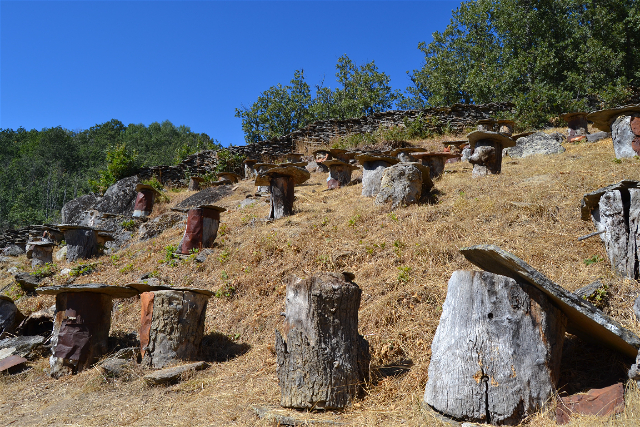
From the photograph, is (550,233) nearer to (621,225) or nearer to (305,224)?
(621,225)

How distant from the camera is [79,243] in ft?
35.4

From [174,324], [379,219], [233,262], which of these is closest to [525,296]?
[174,324]

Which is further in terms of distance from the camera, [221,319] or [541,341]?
[221,319]

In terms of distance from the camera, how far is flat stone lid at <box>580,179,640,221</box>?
14.4ft

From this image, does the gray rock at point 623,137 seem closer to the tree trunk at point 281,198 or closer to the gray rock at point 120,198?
the tree trunk at point 281,198

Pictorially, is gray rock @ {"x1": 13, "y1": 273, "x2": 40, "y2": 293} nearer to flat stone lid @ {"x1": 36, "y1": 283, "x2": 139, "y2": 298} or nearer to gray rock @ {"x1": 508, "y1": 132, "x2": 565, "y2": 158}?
flat stone lid @ {"x1": 36, "y1": 283, "x2": 139, "y2": 298}

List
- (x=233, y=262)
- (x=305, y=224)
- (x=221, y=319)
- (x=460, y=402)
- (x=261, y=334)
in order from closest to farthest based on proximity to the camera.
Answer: (x=460, y=402)
(x=261, y=334)
(x=221, y=319)
(x=233, y=262)
(x=305, y=224)

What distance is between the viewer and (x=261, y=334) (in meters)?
5.71

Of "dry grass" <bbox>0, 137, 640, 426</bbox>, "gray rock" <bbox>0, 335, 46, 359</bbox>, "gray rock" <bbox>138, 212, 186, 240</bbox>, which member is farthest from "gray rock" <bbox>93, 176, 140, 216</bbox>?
"gray rock" <bbox>0, 335, 46, 359</bbox>

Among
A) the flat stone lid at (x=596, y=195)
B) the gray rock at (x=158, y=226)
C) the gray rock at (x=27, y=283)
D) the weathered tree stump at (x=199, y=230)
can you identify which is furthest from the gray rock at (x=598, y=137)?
the gray rock at (x=27, y=283)

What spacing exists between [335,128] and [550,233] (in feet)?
53.5

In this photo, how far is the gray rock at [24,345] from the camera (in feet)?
19.6

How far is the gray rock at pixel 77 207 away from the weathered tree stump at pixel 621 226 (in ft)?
55.9

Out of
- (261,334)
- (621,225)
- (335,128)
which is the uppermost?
(335,128)
